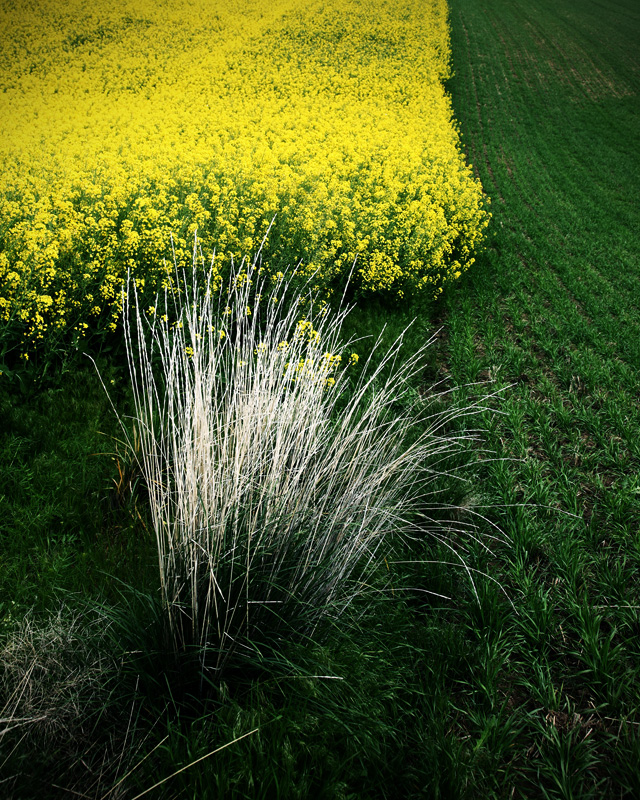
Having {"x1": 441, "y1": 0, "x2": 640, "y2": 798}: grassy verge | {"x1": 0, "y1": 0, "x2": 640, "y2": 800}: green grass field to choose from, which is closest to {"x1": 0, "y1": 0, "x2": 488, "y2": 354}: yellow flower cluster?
{"x1": 0, "y1": 0, "x2": 640, "y2": 800}: green grass field

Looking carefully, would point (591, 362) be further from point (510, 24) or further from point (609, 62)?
point (510, 24)

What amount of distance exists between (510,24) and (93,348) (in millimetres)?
44831

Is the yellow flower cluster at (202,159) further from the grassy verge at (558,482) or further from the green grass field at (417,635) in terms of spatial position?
the grassy verge at (558,482)

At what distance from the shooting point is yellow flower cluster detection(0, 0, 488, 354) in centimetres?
489

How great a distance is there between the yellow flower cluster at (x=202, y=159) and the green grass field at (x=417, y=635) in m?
1.17

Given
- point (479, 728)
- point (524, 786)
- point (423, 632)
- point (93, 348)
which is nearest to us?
point (524, 786)

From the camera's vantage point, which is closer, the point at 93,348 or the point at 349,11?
the point at 93,348

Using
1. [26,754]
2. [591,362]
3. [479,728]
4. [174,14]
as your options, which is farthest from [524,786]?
[174,14]

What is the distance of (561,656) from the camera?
2.46m

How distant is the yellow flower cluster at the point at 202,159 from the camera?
16.0 feet

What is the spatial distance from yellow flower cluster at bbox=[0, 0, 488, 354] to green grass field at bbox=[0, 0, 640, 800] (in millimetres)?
1174

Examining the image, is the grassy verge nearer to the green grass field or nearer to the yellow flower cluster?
the green grass field

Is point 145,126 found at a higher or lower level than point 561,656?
higher

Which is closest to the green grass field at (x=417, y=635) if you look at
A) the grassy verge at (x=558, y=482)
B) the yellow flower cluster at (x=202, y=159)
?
the grassy verge at (x=558, y=482)
